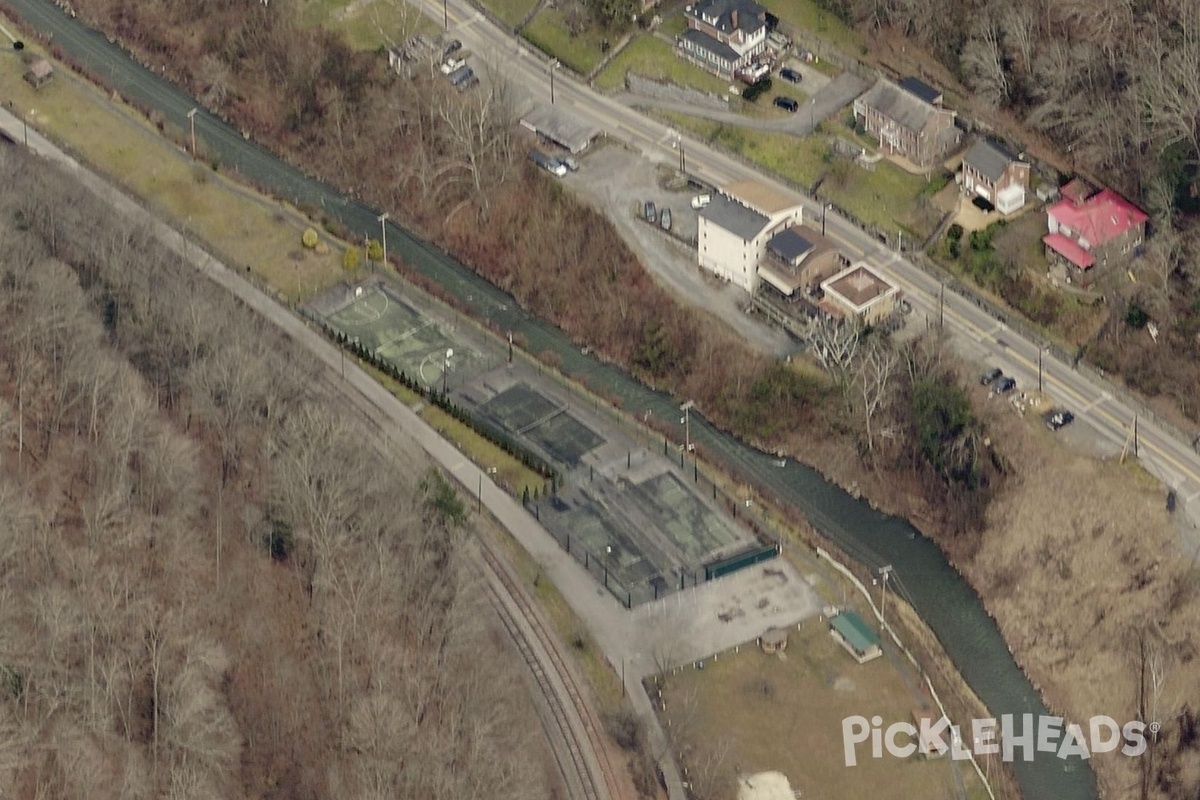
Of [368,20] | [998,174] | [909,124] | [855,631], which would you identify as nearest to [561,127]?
[368,20]

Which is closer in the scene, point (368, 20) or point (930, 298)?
point (930, 298)

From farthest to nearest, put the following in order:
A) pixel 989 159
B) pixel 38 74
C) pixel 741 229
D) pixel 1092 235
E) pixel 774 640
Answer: pixel 38 74
pixel 989 159
pixel 741 229
pixel 1092 235
pixel 774 640

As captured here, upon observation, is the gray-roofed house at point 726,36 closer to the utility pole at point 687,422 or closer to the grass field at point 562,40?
the grass field at point 562,40

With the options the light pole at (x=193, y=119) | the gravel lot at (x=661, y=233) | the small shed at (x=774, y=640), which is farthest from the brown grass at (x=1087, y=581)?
the light pole at (x=193, y=119)

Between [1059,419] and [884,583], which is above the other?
[1059,419]

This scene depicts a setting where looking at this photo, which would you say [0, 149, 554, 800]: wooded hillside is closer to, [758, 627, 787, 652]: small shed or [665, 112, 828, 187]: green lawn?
[758, 627, 787, 652]: small shed

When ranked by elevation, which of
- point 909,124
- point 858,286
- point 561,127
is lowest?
point 858,286

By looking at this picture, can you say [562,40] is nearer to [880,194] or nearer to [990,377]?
[880,194]
